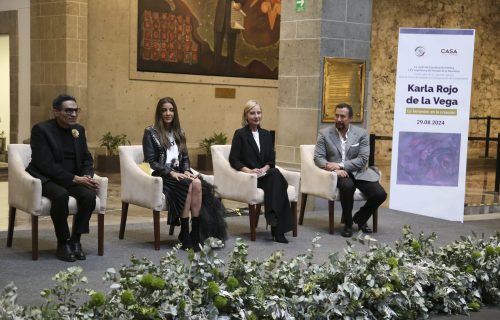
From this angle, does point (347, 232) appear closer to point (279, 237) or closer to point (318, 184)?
point (318, 184)

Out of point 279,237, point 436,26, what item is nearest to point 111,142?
point 279,237

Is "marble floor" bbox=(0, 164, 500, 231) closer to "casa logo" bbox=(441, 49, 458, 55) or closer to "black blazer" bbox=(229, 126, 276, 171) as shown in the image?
"black blazer" bbox=(229, 126, 276, 171)

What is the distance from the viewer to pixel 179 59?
1319 cm

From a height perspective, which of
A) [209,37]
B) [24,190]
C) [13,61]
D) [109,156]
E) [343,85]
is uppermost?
[209,37]

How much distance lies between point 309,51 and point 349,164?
1868 millimetres

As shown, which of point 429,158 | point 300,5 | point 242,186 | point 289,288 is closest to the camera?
point 289,288

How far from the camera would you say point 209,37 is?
44.3 feet

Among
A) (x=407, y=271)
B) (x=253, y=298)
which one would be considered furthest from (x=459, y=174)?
(x=253, y=298)

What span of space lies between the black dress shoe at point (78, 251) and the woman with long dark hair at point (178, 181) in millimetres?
779

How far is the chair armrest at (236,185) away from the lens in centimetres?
665

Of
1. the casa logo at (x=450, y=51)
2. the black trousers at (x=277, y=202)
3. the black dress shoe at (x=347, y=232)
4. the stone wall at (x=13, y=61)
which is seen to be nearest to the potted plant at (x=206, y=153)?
the stone wall at (x=13, y=61)

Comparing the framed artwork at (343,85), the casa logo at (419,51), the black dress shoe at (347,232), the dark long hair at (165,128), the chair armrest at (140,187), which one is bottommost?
the black dress shoe at (347,232)

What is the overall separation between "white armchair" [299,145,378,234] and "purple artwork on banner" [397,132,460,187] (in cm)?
112

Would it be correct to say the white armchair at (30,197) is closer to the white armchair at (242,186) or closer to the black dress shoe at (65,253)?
the black dress shoe at (65,253)
